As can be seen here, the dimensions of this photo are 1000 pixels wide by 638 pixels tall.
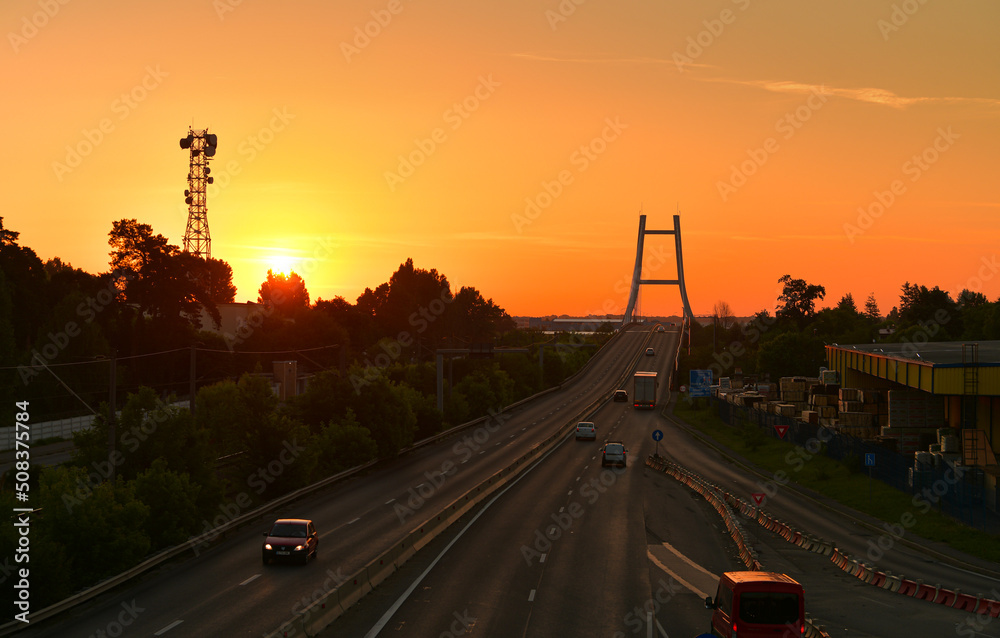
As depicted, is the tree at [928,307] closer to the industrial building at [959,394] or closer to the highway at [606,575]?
the industrial building at [959,394]

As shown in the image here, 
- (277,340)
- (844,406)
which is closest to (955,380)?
(844,406)

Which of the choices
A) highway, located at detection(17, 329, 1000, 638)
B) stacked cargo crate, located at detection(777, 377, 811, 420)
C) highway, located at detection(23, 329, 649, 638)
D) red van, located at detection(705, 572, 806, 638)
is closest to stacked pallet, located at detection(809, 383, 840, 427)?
stacked cargo crate, located at detection(777, 377, 811, 420)

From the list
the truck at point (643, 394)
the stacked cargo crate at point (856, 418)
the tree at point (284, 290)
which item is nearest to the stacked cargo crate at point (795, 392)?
the stacked cargo crate at point (856, 418)

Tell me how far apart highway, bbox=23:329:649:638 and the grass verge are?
775 inches

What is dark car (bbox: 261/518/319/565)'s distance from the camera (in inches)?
1133

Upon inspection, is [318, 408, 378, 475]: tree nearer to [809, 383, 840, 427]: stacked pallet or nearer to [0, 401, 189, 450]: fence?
[0, 401, 189, 450]: fence

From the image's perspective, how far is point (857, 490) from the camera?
45.1 m

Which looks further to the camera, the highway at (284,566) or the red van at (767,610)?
the highway at (284,566)

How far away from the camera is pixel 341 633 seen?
21406 mm

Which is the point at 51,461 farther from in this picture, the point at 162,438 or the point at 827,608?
the point at 827,608

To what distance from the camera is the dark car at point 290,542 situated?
94.4 feet

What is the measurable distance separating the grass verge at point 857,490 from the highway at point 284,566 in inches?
775

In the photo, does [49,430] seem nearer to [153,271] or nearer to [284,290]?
[153,271]

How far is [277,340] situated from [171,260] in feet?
111
